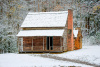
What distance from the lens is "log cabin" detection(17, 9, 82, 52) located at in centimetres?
3299

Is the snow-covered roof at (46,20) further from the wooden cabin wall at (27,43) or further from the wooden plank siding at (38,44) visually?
the wooden cabin wall at (27,43)

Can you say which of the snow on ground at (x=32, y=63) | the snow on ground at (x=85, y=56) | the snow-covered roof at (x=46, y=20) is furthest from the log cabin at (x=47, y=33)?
the snow on ground at (x=32, y=63)

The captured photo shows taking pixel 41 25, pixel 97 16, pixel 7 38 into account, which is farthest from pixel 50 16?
pixel 97 16

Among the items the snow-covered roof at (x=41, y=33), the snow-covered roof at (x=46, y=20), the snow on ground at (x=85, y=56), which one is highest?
the snow-covered roof at (x=46, y=20)

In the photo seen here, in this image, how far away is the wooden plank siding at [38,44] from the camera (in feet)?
109

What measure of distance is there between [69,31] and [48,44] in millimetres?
4993

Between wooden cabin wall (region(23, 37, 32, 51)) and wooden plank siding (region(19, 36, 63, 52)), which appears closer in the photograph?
wooden plank siding (region(19, 36, 63, 52))

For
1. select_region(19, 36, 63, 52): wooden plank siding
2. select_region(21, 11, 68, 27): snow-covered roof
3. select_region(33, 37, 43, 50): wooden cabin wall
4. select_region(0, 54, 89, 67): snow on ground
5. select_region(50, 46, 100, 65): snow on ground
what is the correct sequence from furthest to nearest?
select_region(21, 11, 68, 27): snow-covered roof → select_region(33, 37, 43, 50): wooden cabin wall → select_region(19, 36, 63, 52): wooden plank siding → select_region(50, 46, 100, 65): snow on ground → select_region(0, 54, 89, 67): snow on ground

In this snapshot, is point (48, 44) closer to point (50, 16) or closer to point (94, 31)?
point (50, 16)

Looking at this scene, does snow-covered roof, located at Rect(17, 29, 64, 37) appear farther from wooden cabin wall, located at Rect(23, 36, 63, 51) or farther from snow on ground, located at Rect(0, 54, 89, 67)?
snow on ground, located at Rect(0, 54, 89, 67)

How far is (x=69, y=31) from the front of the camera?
3709 cm

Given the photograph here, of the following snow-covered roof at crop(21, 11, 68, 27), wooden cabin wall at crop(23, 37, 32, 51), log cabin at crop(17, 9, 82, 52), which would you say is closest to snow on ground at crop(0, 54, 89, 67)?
log cabin at crop(17, 9, 82, 52)

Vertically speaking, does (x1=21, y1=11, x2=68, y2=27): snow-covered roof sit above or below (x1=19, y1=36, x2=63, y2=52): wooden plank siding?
above

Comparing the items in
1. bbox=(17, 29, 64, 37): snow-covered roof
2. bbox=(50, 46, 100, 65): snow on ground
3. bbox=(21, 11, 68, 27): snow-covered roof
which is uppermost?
bbox=(21, 11, 68, 27): snow-covered roof
